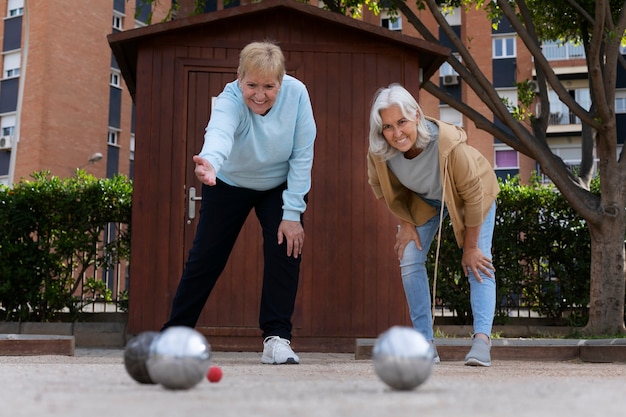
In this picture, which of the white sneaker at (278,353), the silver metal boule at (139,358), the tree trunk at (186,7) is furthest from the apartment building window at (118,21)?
the silver metal boule at (139,358)

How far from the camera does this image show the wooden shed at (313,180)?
7.58m

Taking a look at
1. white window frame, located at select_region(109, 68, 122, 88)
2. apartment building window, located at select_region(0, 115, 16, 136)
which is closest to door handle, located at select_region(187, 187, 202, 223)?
apartment building window, located at select_region(0, 115, 16, 136)

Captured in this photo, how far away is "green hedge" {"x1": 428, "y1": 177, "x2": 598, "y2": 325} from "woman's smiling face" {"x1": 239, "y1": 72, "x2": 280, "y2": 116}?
6.34 m

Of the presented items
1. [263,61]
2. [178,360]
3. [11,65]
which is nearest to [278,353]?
[263,61]

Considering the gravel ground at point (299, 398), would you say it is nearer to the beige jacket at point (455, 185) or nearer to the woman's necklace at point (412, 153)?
the beige jacket at point (455, 185)

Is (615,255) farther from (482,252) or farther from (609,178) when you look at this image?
(482,252)

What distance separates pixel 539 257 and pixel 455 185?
6298 millimetres

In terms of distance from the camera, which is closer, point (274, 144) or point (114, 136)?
point (274, 144)

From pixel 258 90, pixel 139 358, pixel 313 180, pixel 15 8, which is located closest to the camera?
pixel 139 358

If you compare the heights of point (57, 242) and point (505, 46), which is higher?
point (505, 46)

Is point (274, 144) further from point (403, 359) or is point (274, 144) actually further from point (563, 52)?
point (563, 52)

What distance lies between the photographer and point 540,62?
394 inches

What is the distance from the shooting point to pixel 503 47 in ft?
112

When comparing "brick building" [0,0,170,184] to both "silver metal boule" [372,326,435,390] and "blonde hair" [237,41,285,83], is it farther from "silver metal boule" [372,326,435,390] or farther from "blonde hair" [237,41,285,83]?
"silver metal boule" [372,326,435,390]
